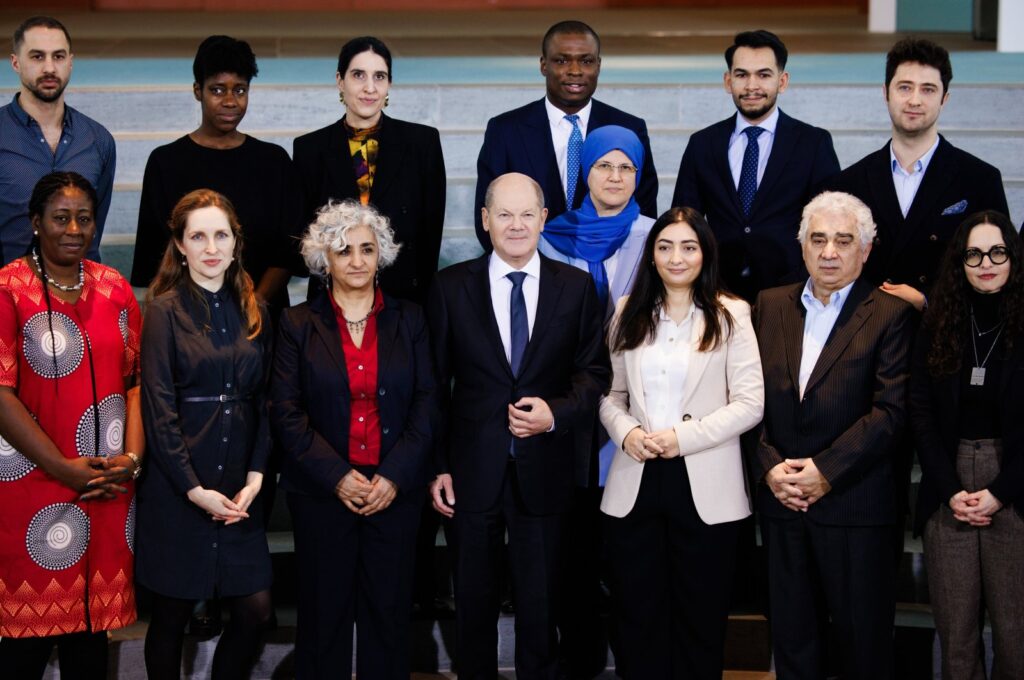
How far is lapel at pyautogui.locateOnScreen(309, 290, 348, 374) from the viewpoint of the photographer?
155 inches

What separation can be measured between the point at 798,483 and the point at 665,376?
500 mm

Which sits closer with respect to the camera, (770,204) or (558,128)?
(770,204)

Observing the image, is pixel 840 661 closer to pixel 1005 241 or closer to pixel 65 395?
pixel 1005 241

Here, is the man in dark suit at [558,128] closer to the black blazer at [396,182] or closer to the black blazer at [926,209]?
the black blazer at [396,182]

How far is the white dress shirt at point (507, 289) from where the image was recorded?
411cm

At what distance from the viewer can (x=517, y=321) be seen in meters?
4.08

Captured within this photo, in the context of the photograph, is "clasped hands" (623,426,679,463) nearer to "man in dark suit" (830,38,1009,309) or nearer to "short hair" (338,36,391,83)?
"man in dark suit" (830,38,1009,309)

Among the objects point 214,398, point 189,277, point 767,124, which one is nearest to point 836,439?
point 767,124

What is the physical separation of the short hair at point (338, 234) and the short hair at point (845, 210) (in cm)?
126

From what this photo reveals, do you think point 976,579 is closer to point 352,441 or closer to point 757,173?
point 757,173

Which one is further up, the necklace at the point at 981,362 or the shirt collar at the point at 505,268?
the shirt collar at the point at 505,268

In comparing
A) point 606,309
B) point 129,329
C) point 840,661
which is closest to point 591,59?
point 606,309

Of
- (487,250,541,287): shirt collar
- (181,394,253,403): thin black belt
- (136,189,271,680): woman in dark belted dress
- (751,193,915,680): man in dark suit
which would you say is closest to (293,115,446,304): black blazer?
(487,250,541,287): shirt collar

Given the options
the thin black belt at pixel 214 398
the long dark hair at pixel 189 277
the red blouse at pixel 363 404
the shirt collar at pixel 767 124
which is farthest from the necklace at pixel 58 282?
the shirt collar at pixel 767 124
